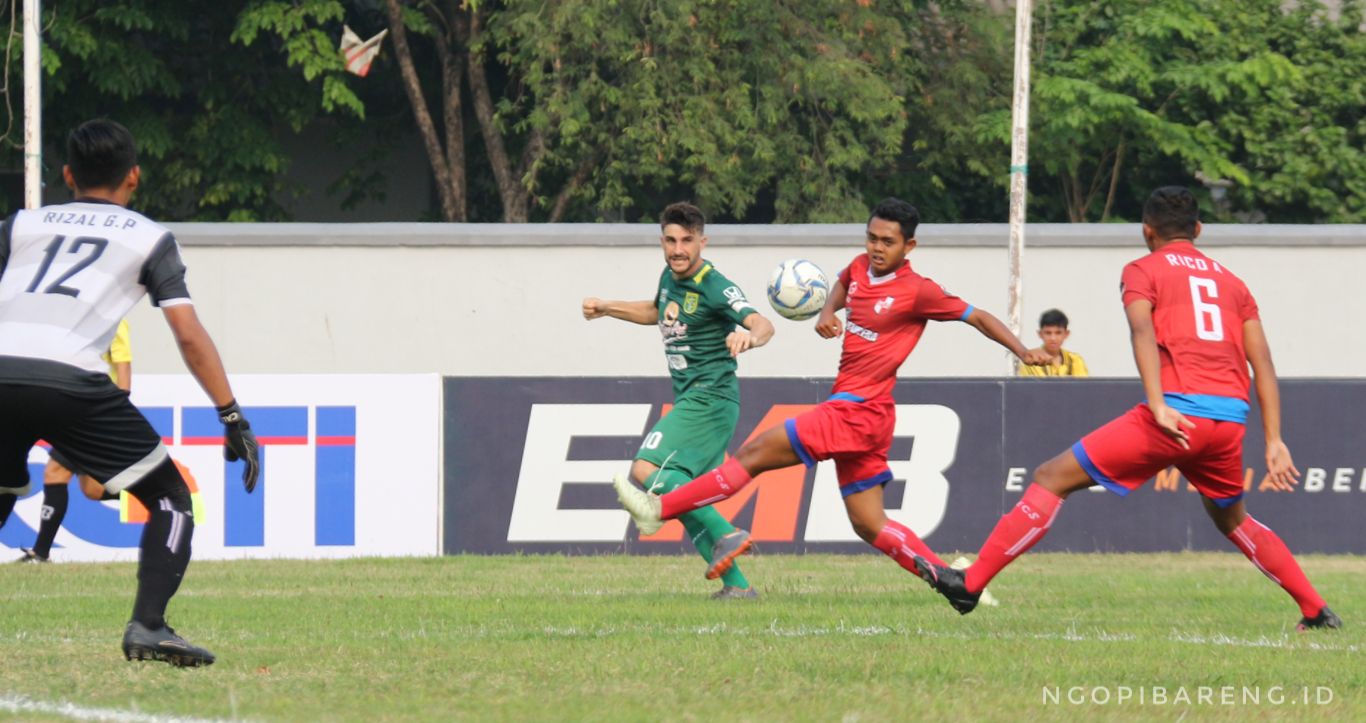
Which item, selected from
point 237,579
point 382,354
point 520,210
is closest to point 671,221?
point 237,579

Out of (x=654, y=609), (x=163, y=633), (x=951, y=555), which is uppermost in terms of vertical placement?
(x=163, y=633)

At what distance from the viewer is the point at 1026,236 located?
65.0 ft

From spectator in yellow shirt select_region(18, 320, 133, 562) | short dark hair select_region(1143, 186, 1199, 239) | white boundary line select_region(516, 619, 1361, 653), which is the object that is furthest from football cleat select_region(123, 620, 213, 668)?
spectator in yellow shirt select_region(18, 320, 133, 562)

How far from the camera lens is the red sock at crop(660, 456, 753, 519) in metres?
8.73

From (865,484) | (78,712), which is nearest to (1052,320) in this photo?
(865,484)

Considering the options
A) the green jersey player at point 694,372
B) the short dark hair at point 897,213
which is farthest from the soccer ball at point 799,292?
the short dark hair at point 897,213

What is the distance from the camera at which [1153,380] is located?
25.0 feet

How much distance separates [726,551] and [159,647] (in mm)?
3498

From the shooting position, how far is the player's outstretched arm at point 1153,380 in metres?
7.61

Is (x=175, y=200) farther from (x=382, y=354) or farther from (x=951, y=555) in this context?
(x=951, y=555)

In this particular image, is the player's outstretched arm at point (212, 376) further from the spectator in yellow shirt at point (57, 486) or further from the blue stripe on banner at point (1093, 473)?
the spectator in yellow shirt at point (57, 486)

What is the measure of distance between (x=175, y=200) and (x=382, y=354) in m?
7.45

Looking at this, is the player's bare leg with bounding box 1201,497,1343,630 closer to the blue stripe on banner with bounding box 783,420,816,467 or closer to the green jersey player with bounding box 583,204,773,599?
the blue stripe on banner with bounding box 783,420,816,467

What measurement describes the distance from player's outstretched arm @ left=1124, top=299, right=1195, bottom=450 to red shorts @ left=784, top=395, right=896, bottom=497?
143 cm
